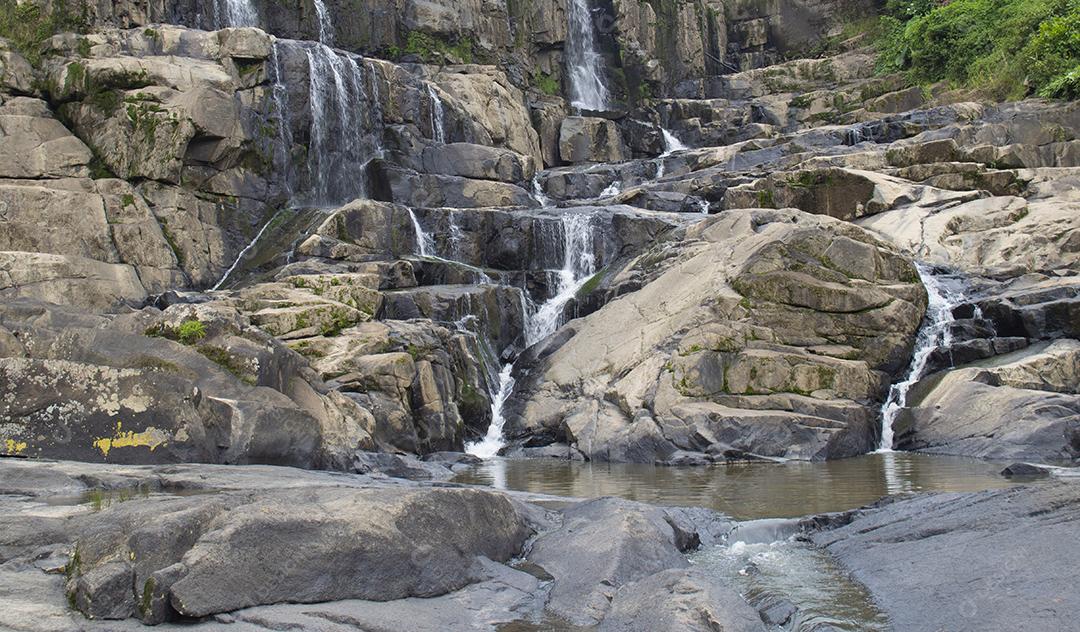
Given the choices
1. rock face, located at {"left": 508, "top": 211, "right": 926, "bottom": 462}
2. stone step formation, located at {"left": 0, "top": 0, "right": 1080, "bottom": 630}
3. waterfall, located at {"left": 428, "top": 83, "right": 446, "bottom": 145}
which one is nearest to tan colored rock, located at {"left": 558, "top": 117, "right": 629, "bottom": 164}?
stone step formation, located at {"left": 0, "top": 0, "right": 1080, "bottom": 630}

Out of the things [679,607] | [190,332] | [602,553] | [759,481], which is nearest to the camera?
[679,607]

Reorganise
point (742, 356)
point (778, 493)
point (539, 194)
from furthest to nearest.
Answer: point (539, 194), point (742, 356), point (778, 493)

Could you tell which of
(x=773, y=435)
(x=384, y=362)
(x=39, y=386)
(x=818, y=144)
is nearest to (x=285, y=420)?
(x=39, y=386)

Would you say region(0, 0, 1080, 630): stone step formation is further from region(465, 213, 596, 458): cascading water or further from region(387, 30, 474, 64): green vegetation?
region(387, 30, 474, 64): green vegetation

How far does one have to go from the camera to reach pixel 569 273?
2508cm

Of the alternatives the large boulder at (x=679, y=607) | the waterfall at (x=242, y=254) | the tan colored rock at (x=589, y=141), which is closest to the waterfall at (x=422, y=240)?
the waterfall at (x=242, y=254)

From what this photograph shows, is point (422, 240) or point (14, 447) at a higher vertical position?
point (422, 240)

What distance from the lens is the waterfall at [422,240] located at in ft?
83.6

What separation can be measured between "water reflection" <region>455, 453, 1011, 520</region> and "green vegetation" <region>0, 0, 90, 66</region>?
1843 centimetres

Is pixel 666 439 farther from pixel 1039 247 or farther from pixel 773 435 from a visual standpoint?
pixel 1039 247

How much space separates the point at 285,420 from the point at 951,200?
19921mm

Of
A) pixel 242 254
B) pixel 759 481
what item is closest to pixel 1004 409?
pixel 759 481

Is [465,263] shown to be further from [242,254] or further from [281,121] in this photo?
[281,121]

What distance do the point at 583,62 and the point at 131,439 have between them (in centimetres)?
3626
